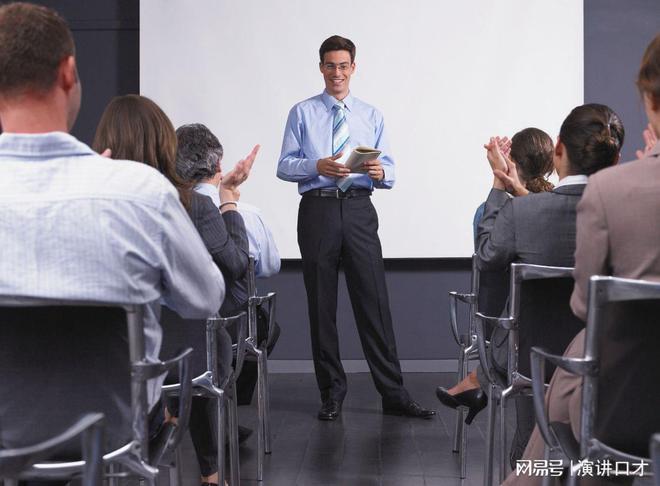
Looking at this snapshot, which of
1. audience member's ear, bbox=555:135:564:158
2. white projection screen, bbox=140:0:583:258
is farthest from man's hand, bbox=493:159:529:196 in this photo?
white projection screen, bbox=140:0:583:258

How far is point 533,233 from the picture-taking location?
2.57 metres

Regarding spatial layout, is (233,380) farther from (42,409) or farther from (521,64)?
(521,64)

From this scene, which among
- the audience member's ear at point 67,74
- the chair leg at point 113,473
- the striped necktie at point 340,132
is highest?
the striped necktie at point 340,132

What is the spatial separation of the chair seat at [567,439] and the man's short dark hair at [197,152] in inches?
65.9

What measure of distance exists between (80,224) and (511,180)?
1.83 m

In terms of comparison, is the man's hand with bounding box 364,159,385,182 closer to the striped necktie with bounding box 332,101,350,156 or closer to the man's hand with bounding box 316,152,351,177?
the man's hand with bounding box 316,152,351,177

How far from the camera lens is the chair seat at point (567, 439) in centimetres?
170

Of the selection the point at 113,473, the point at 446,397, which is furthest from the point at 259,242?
the point at 113,473

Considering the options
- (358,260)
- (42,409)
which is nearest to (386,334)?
(358,260)

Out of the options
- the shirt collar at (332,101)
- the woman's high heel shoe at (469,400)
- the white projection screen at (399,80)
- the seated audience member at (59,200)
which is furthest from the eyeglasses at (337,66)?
the seated audience member at (59,200)

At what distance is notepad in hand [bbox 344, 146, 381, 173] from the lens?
12.3 ft

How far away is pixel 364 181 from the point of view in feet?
14.1

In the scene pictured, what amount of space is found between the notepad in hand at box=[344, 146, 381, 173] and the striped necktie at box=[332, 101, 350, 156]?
15.2 inches

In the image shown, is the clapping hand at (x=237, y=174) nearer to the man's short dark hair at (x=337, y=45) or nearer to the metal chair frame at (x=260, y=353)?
the metal chair frame at (x=260, y=353)
